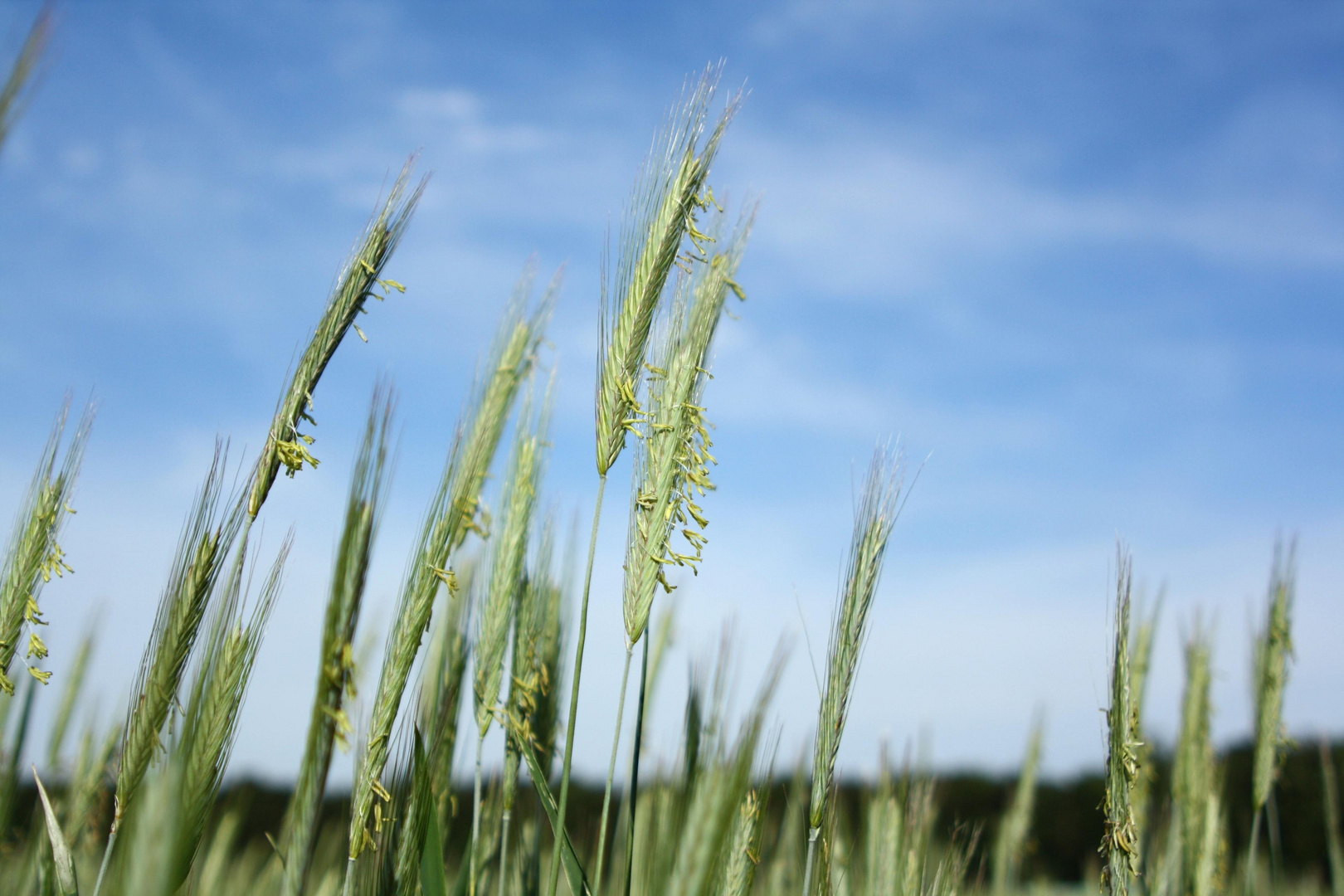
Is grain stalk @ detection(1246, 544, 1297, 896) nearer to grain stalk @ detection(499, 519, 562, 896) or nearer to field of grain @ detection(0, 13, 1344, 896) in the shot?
field of grain @ detection(0, 13, 1344, 896)

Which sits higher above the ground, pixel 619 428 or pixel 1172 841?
pixel 619 428

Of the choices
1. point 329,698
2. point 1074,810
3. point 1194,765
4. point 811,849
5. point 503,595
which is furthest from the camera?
point 1074,810

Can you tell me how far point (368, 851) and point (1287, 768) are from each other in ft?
56.1

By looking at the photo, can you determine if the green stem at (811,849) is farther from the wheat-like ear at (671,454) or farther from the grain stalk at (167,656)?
the grain stalk at (167,656)

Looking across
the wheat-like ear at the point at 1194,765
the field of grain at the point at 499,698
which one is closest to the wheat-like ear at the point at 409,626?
the field of grain at the point at 499,698

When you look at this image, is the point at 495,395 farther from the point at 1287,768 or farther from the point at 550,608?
the point at 1287,768

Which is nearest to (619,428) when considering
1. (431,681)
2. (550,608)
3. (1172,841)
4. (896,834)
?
(550,608)

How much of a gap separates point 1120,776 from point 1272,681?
95.9 inches

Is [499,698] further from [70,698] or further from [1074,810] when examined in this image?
[1074,810]

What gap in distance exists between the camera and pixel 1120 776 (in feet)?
8.84

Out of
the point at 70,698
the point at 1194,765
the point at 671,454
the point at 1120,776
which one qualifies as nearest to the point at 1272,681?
the point at 1194,765

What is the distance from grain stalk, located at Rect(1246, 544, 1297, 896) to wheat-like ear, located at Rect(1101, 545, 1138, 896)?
2137mm

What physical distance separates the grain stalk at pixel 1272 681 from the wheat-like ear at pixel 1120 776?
7.01 feet

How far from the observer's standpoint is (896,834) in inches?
145
